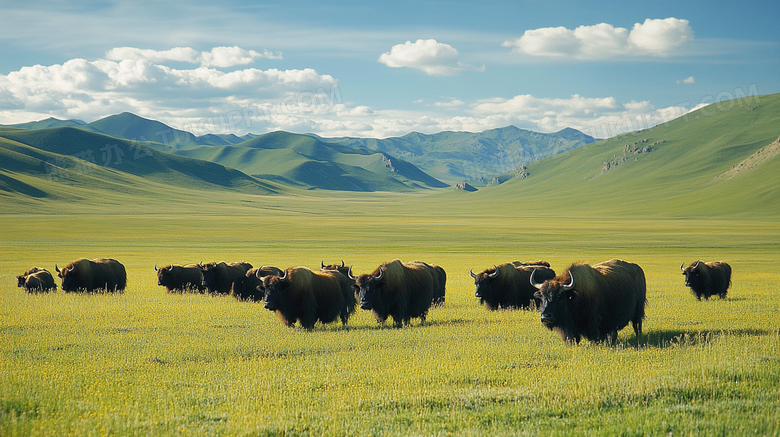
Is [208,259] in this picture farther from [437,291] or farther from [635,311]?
[635,311]

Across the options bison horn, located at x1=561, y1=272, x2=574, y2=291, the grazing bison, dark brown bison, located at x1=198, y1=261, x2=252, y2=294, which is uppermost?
bison horn, located at x1=561, y1=272, x2=574, y2=291

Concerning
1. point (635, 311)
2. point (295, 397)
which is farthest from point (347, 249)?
point (295, 397)

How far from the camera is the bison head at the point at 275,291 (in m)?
16.6

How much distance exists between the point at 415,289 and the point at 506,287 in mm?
4699

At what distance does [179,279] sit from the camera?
28406 mm

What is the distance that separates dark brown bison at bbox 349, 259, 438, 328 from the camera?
16759mm

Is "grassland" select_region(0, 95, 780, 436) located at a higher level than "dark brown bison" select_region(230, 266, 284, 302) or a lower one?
higher

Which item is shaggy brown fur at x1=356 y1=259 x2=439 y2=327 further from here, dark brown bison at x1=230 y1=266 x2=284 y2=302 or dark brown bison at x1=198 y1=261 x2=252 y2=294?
dark brown bison at x1=198 y1=261 x2=252 y2=294

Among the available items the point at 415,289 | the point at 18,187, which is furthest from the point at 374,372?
the point at 18,187

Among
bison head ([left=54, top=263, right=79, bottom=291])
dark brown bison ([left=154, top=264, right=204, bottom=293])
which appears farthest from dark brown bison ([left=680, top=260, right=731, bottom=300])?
bison head ([left=54, top=263, right=79, bottom=291])

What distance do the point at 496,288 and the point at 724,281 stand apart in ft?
37.0

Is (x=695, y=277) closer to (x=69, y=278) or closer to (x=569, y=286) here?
(x=569, y=286)

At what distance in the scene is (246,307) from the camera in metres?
21.7

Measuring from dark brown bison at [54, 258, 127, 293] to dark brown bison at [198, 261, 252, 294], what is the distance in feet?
14.2
